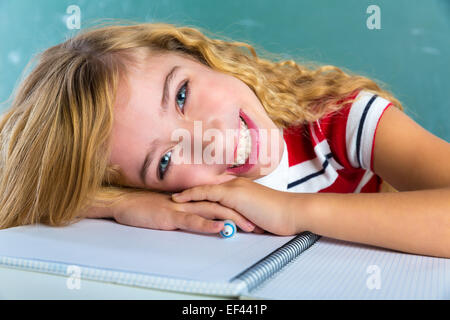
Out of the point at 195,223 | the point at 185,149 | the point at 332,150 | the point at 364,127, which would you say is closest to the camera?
the point at 195,223

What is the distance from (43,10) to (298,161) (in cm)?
170

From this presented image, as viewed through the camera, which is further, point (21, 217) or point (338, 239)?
point (21, 217)

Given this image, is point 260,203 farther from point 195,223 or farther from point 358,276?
point 358,276

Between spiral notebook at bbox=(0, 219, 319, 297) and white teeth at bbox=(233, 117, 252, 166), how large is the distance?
241 millimetres

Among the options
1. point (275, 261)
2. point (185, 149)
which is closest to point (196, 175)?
point (185, 149)

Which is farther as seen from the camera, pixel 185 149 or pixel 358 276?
pixel 185 149

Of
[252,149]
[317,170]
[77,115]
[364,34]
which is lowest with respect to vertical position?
[317,170]

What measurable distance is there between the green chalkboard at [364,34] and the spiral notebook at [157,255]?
3.45ft

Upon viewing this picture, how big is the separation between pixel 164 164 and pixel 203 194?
14 centimetres

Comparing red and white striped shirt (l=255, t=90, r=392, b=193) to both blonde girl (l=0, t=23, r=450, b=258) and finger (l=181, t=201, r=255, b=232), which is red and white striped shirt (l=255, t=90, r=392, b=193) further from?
finger (l=181, t=201, r=255, b=232)

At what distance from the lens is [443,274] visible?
1.99ft

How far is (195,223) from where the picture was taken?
83cm

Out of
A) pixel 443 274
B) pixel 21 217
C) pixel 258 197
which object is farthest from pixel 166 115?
pixel 443 274
